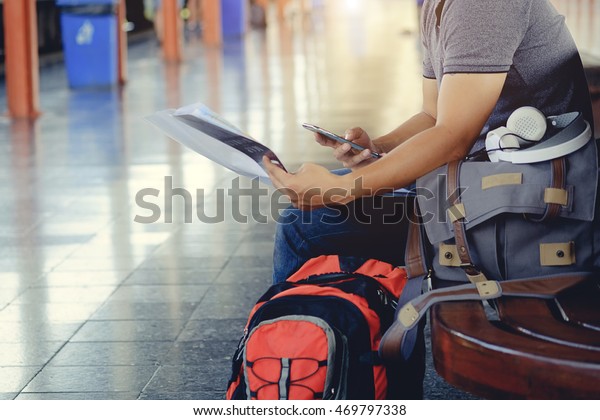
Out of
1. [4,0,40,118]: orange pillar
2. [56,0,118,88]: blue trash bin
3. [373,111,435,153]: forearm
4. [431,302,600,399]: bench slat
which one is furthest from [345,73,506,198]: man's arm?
[56,0,118,88]: blue trash bin

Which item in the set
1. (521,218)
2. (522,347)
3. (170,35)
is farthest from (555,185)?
(170,35)

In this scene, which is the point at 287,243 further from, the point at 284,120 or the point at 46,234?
the point at 284,120

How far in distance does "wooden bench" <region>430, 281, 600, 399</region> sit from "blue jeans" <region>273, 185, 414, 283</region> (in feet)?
2.33

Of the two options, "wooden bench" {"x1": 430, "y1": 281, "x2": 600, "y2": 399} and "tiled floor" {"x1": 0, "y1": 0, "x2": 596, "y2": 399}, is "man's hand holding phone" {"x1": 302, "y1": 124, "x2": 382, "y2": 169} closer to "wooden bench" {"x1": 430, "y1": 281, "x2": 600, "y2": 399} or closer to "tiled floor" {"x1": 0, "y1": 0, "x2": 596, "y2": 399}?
"wooden bench" {"x1": 430, "y1": 281, "x2": 600, "y2": 399}

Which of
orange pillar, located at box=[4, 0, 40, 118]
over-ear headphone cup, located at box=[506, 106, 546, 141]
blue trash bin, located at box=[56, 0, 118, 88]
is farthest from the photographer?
blue trash bin, located at box=[56, 0, 118, 88]

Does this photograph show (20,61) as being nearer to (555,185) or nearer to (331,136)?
(331,136)

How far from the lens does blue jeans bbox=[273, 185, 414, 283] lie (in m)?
2.52

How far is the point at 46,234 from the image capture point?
5.25m

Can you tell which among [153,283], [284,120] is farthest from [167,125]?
[284,120]

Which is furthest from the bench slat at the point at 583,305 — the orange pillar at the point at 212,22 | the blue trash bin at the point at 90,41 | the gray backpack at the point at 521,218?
the orange pillar at the point at 212,22

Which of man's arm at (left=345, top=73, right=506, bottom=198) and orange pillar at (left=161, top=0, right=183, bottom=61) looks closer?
man's arm at (left=345, top=73, right=506, bottom=198)

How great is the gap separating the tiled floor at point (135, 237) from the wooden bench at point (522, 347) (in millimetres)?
1264

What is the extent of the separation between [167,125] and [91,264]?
8.52 ft
